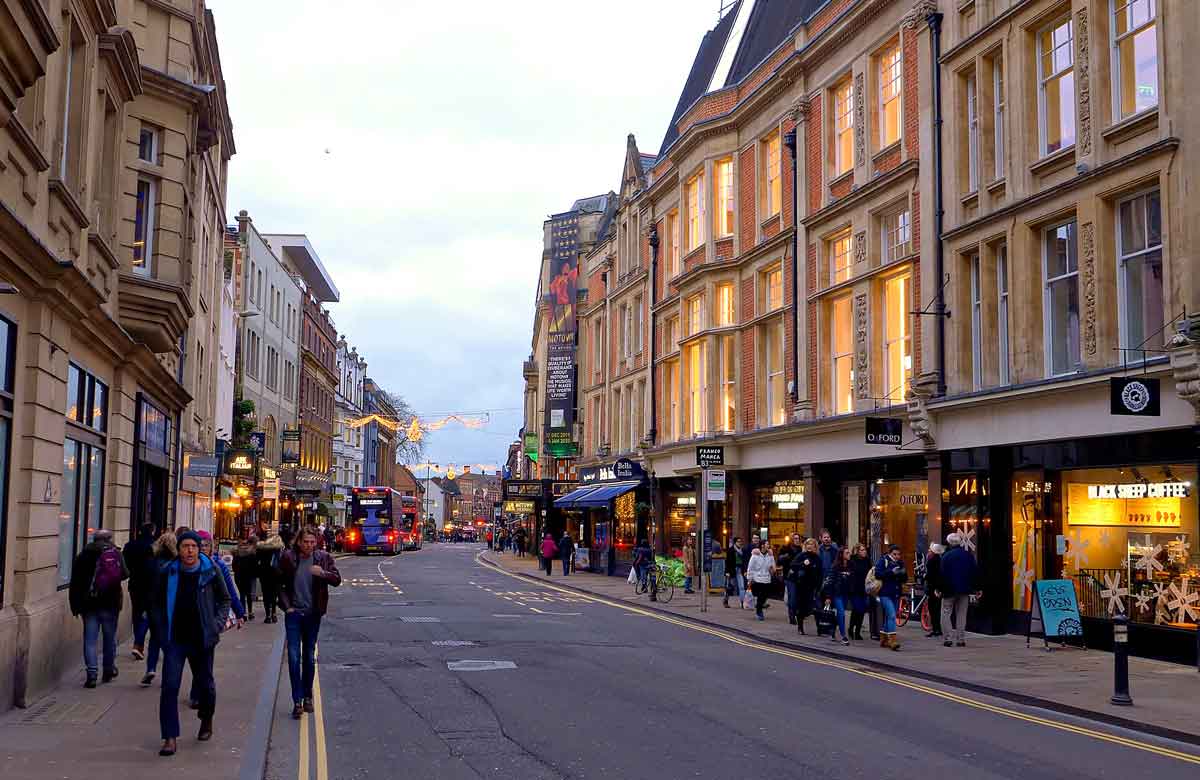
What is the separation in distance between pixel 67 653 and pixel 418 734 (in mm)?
5633

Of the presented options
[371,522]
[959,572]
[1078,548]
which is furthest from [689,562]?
[371,522]

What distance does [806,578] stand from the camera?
67.5 feet

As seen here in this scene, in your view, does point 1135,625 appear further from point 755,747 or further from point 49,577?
point 49,577

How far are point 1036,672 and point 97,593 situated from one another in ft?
38.3

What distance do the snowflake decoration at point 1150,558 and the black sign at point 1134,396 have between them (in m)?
Result: 2.34

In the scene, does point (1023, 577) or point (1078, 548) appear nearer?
point (1078, 548)

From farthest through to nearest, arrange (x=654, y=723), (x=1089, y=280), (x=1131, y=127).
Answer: (x=1089, y=280), (x=1131, y=127), (x=654, y=723)

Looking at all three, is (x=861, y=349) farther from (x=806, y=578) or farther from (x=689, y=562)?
(x=689, y=562)

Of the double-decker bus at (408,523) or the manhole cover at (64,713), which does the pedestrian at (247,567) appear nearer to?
the manhole cover at (64,713)

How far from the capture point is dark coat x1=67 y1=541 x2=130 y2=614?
12.8m

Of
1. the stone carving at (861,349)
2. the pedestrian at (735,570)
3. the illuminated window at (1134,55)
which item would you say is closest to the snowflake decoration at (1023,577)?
the stone carving at (861,349)

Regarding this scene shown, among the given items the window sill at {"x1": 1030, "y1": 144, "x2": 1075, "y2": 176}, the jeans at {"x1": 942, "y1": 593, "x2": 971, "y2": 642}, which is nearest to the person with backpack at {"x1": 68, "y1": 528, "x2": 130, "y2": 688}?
the jeans at {"x1": 942, "y1": 593, "x2": 971, "y2": 642}

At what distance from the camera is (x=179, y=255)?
19.9 meters

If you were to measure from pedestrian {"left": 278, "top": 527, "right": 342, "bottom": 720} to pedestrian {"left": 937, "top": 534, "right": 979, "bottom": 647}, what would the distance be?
10.8 meters
